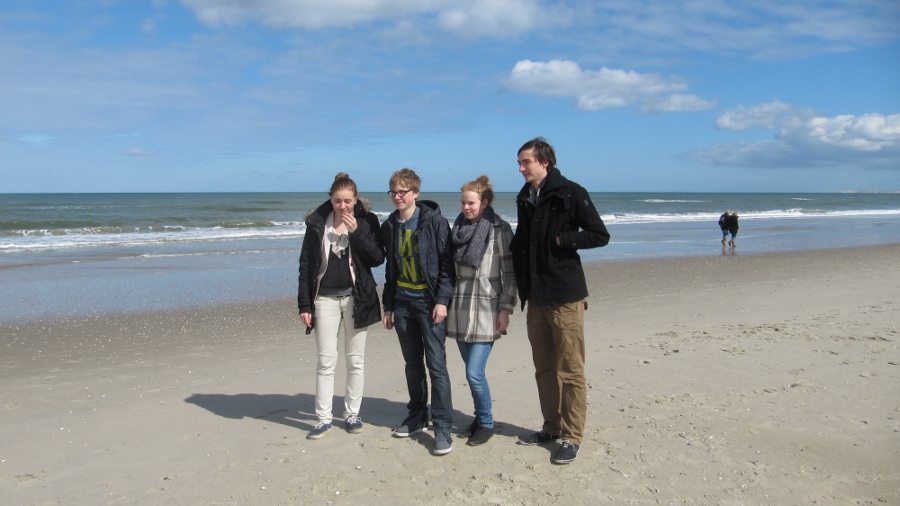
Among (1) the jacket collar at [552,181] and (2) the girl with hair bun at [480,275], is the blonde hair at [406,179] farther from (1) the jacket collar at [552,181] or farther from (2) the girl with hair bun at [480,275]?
(1) the jacket collar at [552,181]

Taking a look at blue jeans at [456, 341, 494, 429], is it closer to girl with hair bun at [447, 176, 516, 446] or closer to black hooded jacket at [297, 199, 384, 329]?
girl with hair bun at [447, 176, 516, 446]

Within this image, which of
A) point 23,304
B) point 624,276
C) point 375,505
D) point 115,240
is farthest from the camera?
point 115,240

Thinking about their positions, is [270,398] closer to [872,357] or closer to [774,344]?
[774,344]

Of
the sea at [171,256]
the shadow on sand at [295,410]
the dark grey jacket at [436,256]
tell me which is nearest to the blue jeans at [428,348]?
the dark grey jacket at [436,256]

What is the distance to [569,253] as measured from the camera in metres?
3.54

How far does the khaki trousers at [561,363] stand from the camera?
3568 millimetres

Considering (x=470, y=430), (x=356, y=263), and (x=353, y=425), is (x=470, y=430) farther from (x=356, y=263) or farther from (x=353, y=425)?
(x=356, y=263)

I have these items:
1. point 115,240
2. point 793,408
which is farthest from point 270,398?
point 115,240

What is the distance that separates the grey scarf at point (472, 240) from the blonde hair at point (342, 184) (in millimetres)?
765

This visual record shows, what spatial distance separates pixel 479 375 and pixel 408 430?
672mm

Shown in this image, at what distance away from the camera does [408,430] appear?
13.5 ft

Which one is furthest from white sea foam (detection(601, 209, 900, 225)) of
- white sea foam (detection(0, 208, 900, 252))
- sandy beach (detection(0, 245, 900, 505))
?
sandy beach (detection(0, 245, 900, 505))

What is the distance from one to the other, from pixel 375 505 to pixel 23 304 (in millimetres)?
8520

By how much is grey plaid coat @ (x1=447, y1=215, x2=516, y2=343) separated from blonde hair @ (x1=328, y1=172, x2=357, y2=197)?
2.96 feet
